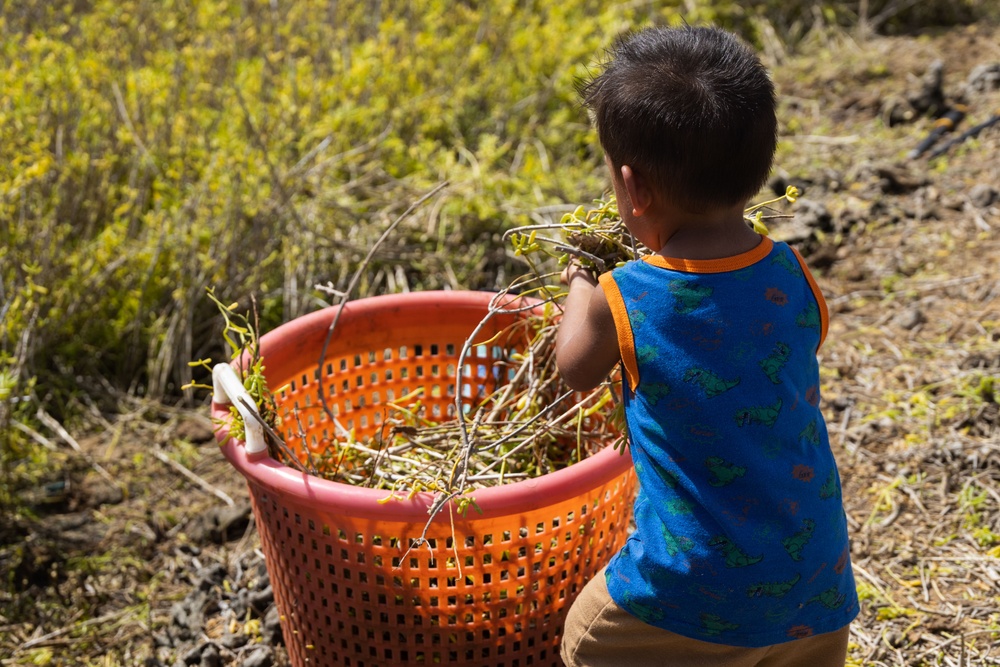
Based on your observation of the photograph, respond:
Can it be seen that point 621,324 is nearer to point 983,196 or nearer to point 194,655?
point 194,655

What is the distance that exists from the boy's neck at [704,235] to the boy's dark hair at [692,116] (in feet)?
0.08

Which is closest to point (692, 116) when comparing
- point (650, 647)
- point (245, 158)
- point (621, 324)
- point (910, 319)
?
point (621, 324)

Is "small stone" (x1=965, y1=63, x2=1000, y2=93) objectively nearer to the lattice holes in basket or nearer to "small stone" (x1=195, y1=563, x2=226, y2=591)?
the lattice holes in basket

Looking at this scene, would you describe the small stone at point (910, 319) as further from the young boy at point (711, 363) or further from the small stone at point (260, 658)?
A: the small stone at point (260, 658)

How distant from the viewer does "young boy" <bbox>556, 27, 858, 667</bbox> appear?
1342mm

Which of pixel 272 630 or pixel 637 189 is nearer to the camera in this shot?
pixel 637 189

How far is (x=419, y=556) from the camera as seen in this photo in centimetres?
162

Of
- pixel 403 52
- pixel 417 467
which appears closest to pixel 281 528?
pixel 417 467

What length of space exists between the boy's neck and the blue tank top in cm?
2

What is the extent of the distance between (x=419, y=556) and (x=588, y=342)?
0.49 metres

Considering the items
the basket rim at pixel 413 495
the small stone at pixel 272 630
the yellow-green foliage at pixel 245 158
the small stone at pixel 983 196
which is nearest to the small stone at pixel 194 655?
the small stone at pixel 272 630

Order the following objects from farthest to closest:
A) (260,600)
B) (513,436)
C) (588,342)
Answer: (260,600) → (513,436) → (588,342)

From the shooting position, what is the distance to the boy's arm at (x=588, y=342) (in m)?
1.43

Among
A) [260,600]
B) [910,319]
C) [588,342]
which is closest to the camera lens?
[588,342]
